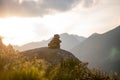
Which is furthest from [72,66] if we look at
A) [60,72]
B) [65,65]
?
[60,72]

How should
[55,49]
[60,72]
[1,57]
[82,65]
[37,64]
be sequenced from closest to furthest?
1. [60,72]
2. [82,65]
3. [37,64]
4. [1,57]
5. [55,49]

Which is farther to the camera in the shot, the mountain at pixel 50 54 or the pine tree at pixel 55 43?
the pine tree at pixel 55 43

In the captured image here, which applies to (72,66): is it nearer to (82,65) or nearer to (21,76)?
(82,65)

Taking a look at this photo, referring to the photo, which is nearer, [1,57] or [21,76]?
[21,76]

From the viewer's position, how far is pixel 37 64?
23328 millimetres

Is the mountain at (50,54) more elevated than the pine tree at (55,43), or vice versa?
the pine tree at (55,43)

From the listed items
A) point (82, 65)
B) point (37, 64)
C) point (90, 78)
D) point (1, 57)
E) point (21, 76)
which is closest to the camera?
point (21, 76)

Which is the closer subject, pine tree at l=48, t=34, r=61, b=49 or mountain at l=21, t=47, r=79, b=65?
mountain at l=21, t=47, r=79, b=65

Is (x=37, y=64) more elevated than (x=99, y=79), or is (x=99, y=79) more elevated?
(x=37, y=64)

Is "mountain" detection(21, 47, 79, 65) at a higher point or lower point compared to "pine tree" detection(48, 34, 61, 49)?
lower

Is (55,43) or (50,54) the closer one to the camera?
(50,54)

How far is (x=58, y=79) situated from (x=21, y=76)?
262 centimetres

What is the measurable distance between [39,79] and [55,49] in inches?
1425

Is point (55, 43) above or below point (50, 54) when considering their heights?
above
